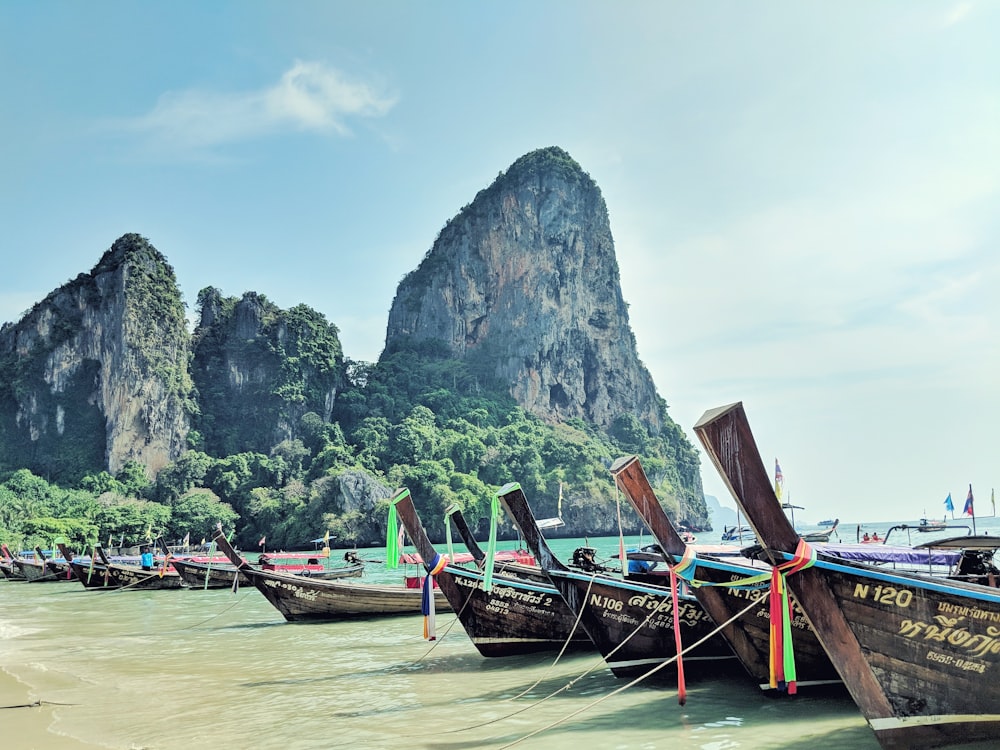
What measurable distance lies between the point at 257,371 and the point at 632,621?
80.8 meters

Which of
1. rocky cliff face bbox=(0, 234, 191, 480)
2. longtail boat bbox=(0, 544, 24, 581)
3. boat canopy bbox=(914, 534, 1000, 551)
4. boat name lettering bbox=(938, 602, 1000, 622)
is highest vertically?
rocky cliff face bbox=(0, 234, 191, 480)

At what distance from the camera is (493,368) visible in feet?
341

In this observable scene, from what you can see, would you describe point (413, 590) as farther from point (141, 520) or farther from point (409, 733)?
point (141, 520)

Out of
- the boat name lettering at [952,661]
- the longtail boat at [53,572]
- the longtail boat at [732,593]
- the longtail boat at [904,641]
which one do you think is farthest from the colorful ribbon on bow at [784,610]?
the longtail boat at [53,572]

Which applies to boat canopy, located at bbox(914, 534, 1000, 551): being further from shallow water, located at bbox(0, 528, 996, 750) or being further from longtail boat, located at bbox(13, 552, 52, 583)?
longtail boat, located at bbox(13, 552, 52, 583)

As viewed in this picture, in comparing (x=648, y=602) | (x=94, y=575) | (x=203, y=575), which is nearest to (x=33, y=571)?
(x=94, y=575)

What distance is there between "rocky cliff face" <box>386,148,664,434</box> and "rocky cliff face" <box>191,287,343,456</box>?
73.9ft

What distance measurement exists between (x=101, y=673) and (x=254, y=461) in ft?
220

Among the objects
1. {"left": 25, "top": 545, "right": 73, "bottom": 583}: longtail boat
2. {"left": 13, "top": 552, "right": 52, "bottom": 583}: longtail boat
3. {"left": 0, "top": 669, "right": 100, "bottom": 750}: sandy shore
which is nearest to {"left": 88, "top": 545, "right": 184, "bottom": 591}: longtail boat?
{"left": 25, "top": 545, "right": 73, "bottom": 583}: longtail boat

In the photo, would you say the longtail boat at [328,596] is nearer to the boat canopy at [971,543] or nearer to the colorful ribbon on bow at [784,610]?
the boat canopy at [971,543]

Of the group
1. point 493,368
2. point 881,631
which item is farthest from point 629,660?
point 493,368

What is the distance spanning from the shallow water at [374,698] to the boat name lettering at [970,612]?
1744mm

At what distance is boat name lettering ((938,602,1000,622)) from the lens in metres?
5.91

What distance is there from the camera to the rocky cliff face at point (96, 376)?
2948 inches
